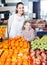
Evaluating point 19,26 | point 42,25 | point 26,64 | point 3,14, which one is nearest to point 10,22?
point 19,26

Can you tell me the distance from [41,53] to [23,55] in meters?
0.16

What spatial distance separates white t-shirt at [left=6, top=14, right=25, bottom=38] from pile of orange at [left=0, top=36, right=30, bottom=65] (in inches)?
30.0

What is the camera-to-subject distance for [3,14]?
465 cm

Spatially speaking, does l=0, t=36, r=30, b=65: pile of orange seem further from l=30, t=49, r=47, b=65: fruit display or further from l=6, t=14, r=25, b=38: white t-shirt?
l=6, t=14, r=25, b=38: white t-shirt

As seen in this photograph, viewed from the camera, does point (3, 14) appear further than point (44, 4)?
No

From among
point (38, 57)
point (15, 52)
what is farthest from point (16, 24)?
point (38, 57)

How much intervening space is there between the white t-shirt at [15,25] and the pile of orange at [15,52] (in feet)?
2.50

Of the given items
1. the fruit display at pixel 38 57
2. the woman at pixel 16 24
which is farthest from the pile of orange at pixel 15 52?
the woman at pixel 16 24

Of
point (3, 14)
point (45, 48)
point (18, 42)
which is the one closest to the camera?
point (45, 48)

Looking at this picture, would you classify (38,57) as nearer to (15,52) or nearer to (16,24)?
(15,52)

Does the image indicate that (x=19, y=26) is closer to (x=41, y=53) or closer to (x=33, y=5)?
(x=41, y=53)

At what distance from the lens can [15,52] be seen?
1833 millimetres

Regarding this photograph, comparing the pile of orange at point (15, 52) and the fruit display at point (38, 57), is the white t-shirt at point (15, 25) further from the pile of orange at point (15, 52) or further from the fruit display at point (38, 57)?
the fruit display at point (38, 57)

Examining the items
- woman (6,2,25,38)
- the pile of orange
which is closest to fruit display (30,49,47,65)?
the pile of orange
